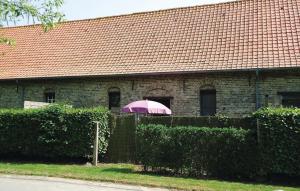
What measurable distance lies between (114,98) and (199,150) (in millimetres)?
8695

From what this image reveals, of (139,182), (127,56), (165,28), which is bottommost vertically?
(139,182)

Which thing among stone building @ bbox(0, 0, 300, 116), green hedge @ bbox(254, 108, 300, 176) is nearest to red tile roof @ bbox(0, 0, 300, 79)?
stone building @ bbox(0, 0, 300, 116)

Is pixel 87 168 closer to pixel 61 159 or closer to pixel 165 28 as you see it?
pixel 61 159

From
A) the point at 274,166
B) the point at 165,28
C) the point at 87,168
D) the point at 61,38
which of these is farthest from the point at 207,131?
the point at 61,38

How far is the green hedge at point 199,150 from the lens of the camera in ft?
40.1

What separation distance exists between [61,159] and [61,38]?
36.2ft

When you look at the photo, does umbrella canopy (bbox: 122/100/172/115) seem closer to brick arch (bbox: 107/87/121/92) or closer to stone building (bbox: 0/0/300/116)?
stone building (bbox: 0/0/300/116)

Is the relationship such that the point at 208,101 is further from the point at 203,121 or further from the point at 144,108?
the point at 203,121

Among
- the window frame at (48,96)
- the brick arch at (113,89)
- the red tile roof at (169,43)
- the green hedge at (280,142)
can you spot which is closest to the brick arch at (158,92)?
the red tile roof at (169,43)

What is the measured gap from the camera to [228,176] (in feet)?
41.3

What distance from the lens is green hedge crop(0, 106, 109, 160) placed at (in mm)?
15484

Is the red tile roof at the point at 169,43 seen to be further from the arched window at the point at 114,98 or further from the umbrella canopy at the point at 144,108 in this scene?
the umbrella canopy at the point at 144,108

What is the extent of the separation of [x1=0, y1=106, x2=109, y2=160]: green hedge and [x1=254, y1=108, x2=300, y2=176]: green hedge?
6383mm

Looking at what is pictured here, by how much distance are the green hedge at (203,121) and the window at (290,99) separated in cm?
510
